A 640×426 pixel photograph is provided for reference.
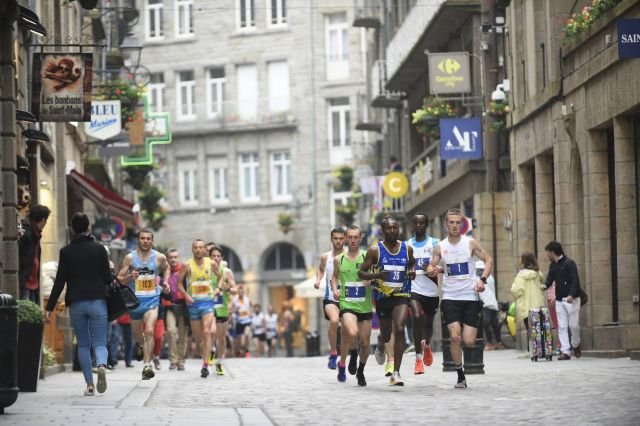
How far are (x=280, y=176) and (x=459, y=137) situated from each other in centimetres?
3938

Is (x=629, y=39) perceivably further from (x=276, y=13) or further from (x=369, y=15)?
(x=276, y=13)

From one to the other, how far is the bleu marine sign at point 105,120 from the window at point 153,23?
40752 mm

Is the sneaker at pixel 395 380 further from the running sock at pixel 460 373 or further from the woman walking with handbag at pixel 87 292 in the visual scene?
the woman walking with handbag at pixel 87 292

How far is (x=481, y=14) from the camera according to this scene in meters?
39.2

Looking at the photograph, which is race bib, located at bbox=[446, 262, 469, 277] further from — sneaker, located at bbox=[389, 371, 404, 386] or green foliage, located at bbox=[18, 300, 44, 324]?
green foliage, located at bbox=[18, 300, 44, 324]

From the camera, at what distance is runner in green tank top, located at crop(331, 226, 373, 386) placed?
20109mm

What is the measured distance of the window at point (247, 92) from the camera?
7731 centimetres

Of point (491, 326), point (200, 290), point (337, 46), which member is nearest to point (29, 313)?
point (200, 290)

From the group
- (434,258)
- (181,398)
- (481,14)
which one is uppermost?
(481,14)

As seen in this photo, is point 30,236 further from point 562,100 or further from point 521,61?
point 521,61

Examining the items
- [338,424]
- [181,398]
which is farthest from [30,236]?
[338,424]

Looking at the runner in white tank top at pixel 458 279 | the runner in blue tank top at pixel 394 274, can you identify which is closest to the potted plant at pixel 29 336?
the runner in blue tank top at pixel 394 274

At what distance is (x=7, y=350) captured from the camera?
14.8m

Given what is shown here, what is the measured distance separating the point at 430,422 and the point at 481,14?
84.9 ft
